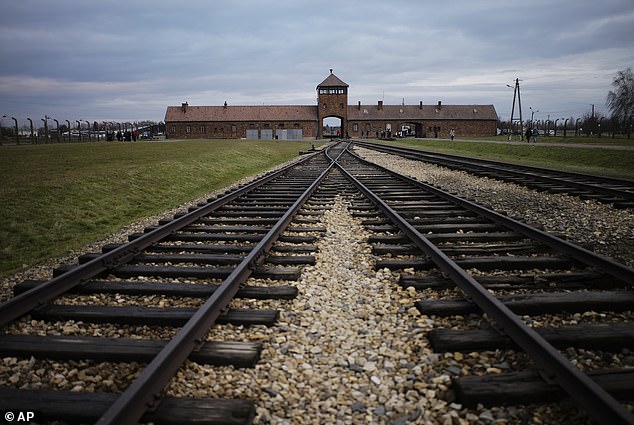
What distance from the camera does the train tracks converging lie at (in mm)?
2383

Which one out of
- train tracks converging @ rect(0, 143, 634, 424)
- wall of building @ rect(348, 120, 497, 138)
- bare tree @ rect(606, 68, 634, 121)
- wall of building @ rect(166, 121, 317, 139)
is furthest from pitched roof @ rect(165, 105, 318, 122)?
train tracks converging @ rect(0, 143, 634, 424)

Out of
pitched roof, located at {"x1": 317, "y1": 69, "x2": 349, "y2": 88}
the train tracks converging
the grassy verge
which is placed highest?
pitched roof, located at {"x1": 317, "y1": 69, "x2": 349, "y2": 88}

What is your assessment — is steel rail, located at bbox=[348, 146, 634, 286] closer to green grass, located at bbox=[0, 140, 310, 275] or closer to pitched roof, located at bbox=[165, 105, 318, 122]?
green grass, located at bbox=[0, 140, 310, 275]

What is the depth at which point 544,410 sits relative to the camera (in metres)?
2.39

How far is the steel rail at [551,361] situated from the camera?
80.6 inches

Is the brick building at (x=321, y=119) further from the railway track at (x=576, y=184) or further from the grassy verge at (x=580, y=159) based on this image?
the railway track at (x=576, y=184)

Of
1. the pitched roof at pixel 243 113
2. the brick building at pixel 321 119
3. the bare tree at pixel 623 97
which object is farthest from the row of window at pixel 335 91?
the bare tree at pixel 623 97

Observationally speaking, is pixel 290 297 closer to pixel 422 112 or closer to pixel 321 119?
pixel 321 119

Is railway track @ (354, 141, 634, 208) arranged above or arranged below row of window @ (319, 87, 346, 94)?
below

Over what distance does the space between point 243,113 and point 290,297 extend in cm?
8539

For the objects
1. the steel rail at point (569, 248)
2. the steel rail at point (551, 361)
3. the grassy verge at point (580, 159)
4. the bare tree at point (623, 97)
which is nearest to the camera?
the steel rail at point (551, 361)

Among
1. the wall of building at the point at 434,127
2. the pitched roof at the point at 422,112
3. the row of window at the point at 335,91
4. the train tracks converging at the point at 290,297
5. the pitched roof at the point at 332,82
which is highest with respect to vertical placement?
the pitched roof at the point at 332,82

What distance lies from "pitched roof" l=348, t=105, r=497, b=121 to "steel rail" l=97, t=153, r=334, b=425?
8666cm

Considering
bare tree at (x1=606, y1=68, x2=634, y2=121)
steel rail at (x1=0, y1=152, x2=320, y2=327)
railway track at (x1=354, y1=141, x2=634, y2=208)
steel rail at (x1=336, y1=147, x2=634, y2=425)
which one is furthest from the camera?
bare tree at (x1=606, y1=68, x2=634, y2=121)
